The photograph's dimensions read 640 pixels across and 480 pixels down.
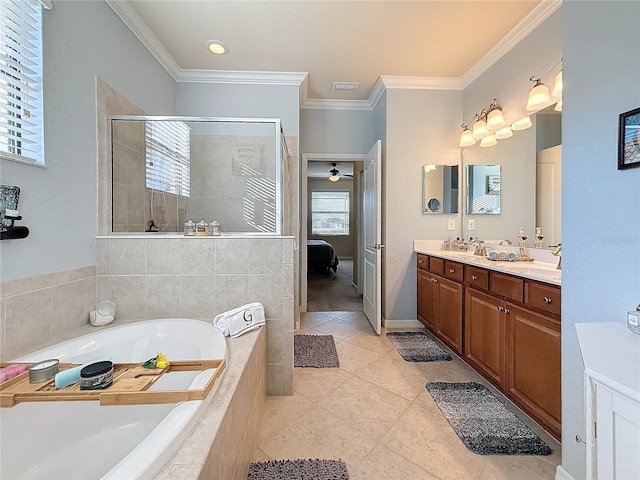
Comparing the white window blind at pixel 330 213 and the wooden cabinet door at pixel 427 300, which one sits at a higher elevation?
the white window blind at pixel 330 213

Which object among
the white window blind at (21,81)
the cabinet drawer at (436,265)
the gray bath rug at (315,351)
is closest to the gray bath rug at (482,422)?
the gray bath rug at (315,351)

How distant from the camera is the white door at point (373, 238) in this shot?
9.53 feet

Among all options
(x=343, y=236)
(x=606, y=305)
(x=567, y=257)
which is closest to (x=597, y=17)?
(x=567, y=257)

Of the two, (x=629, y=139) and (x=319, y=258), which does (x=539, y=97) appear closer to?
(x=629, y=139)

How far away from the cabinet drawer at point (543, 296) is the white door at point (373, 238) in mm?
1455

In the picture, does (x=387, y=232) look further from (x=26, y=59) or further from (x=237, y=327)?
(x=26, y=59)

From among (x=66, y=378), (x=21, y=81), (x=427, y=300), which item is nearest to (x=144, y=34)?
(x=21, y=81)

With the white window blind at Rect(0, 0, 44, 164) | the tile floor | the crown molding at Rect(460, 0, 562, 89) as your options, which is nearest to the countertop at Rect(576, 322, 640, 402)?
the tile floor

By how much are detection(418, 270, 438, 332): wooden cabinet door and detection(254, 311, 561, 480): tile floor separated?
1.52 ft

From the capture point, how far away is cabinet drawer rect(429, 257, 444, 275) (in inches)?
101

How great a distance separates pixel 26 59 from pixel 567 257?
2.50 m

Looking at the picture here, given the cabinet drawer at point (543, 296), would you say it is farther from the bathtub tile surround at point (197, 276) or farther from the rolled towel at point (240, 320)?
the rolled towel at point (240, 320)

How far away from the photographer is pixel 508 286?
1.72 metres

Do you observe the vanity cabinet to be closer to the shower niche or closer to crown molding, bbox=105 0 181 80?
the shower niche
